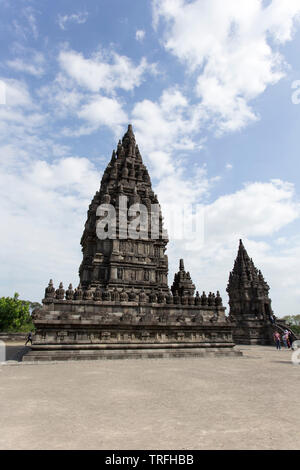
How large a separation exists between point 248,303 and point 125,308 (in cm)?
3037

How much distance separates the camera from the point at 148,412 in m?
6.11

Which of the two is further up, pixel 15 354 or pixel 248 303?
pixel 248 303

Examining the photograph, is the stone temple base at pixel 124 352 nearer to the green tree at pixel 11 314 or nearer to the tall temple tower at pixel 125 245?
the tall temple tower at pixel 125 245

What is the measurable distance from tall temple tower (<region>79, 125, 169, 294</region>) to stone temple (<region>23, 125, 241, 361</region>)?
0.32 ft

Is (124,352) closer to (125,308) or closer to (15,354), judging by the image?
(125,308)

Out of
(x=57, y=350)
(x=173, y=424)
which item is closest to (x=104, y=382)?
(x=173, y=424)

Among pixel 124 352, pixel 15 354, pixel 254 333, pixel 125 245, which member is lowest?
pixel 254 333

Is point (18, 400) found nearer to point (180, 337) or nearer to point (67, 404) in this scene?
point (67, 404)

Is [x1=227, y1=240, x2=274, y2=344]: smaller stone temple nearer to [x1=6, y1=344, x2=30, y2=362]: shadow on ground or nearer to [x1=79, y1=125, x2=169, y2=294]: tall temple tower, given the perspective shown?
[x1=79, y1=125, x2=169, y2=294]: tall temple tower

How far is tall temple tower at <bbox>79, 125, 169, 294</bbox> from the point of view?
1009 inches

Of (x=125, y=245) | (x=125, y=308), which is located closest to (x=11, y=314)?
(x=125, y=245)

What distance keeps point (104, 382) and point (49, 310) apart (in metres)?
9.51

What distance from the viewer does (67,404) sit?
22.1 feet

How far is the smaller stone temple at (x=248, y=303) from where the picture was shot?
39.2 metres
